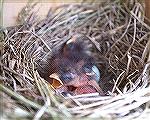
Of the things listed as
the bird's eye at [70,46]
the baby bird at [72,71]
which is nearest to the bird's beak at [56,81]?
the baby bird at [72,71]

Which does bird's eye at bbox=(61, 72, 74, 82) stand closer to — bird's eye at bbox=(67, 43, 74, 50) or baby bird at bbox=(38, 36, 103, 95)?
baby bird at bbox=(38, 36, 103, 95)

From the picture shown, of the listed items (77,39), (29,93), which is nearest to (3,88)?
(29,93)

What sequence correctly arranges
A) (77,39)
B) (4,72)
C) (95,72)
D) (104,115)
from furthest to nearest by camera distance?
(77,39), (95,72), (4,72), (104,115)

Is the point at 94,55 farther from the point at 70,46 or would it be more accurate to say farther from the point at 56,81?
the point at 56,81

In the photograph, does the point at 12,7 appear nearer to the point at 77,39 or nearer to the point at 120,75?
the point at 77,39

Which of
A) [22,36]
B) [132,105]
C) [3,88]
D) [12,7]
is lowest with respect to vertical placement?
[132,105]
